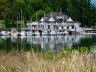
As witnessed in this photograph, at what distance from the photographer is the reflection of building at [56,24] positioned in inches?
4065

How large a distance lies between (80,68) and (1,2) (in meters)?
27.2

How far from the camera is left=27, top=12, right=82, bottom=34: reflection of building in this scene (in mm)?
103250

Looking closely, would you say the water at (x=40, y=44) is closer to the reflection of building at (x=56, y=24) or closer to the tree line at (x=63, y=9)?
the reflection of building at (x=56, y=24)

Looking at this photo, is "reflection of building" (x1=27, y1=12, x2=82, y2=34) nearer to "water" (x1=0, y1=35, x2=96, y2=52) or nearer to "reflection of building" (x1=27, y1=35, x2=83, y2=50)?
"reflection of building" (x1=27, y1=35, x2=83, y2=50)

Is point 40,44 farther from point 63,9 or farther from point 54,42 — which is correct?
point 63,9

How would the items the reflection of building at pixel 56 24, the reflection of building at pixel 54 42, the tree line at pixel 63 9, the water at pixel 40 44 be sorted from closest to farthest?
the water at pixel 40 44, the reflection of building at pixel 54 42, the reflection of building at pixel 56 24, the tree line at pixel 63 9

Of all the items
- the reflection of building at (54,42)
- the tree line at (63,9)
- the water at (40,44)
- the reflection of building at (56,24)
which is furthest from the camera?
the tree line at (63,9)

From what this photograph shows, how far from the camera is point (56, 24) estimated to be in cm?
10894

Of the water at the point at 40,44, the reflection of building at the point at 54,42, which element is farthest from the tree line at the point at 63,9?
the water at the point at 40,44

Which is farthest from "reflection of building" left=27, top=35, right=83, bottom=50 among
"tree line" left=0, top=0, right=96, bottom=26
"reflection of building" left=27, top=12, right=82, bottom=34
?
"tree line" left=0, top=0, right=96, bottom=26

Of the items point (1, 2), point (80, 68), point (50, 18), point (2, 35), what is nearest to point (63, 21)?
point (50, 18)

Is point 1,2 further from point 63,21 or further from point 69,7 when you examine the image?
point 69,7

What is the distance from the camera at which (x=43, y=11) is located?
4665 inches

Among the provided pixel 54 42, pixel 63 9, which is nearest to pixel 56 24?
pixel 63 9
